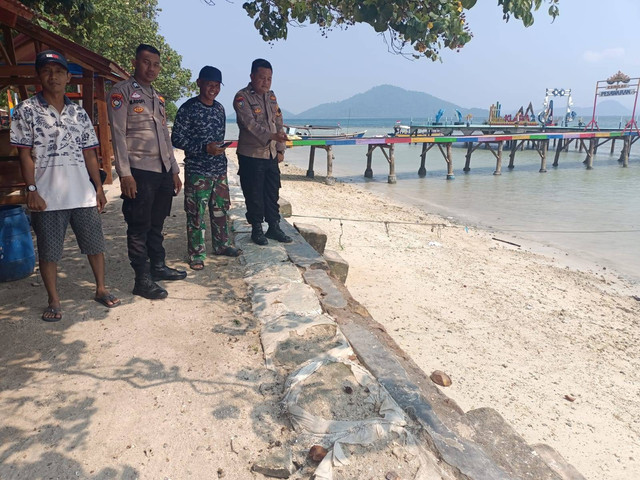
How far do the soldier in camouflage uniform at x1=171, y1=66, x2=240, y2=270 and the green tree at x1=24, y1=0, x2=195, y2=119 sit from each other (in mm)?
1203

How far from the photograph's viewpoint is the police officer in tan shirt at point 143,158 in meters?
3.31

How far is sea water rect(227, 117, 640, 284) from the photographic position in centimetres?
1032

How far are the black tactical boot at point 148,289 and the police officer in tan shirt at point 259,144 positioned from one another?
1473 mm

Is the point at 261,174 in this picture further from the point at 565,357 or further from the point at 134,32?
the point at 134,32

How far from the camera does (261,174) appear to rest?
468cm

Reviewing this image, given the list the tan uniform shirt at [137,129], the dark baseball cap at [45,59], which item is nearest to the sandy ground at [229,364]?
the tan uniform shirt at [137,129]

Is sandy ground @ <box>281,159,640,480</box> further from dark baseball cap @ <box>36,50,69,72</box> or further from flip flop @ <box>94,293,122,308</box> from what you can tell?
dark baseball cap @ <box>36,50,69,72</box>

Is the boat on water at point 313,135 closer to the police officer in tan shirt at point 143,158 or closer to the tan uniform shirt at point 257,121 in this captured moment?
the tan uniform shirt at point 257,121

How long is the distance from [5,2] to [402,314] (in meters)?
4.85

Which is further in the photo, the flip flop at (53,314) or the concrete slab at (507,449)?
the flip flop at (53,314)

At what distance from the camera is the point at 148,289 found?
362 cm

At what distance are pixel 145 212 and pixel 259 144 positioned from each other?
1449mm

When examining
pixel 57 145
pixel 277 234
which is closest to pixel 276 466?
pixel 57 145

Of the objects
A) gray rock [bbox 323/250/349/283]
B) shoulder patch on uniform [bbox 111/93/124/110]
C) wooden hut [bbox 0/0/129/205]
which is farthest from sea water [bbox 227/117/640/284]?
wooden hut [bbox 0/0/129/205]
